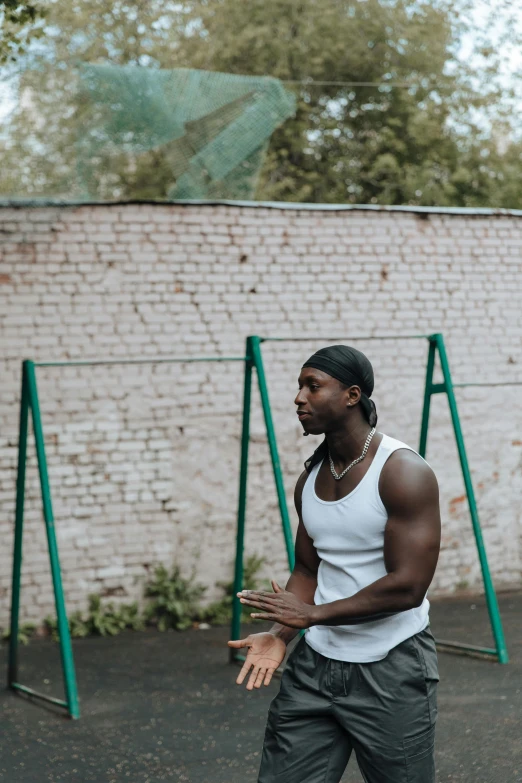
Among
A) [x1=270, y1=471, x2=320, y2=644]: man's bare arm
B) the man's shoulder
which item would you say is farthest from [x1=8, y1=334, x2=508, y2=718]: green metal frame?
the man's shoulder

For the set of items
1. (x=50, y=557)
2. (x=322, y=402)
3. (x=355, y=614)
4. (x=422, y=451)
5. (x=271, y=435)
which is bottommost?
(x=50, y=557)

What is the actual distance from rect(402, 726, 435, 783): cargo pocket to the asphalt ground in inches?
70.8

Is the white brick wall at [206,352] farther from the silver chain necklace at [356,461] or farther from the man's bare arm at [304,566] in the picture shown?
the silver chain necklace at [356,461]

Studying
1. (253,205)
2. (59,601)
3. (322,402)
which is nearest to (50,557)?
(59,601)

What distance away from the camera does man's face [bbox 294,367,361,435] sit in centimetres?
251

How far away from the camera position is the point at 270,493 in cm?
719

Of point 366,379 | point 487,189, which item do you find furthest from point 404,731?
point 487,189

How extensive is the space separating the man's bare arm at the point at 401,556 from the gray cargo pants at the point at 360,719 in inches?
6.3

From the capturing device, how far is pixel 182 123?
7672 millimetres

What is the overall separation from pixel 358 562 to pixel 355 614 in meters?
0.14

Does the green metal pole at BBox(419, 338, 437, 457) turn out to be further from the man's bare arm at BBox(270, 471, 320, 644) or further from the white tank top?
the white tank top

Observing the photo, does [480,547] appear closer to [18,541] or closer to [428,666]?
[18,541]

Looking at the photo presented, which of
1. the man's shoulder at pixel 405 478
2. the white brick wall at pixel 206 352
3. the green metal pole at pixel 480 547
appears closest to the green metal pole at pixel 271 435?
the green metal pole at pixel 480 547

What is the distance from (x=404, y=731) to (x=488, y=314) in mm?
5807
